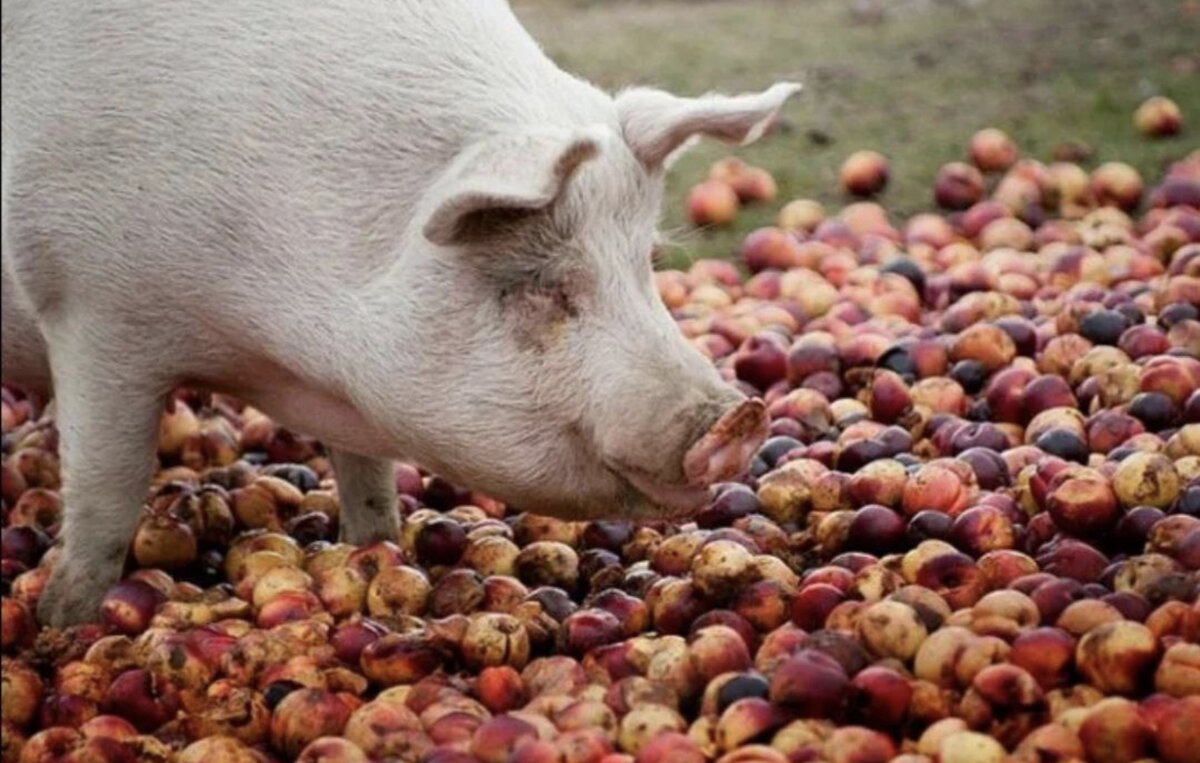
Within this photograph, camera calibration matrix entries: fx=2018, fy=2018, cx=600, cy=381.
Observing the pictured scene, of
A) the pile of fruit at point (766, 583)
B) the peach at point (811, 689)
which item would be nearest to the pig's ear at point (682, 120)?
the pile of fruit at point (766, 583)

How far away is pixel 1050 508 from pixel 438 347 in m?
1.31

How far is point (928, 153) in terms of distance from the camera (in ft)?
24.7

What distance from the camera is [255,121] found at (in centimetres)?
407

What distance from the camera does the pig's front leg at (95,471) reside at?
14.3ft

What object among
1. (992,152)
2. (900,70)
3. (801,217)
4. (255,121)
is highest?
(900,70)

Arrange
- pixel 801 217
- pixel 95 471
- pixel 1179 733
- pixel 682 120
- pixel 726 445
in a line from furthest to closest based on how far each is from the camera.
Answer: pixel 801 217 < pixel 95 471 < pixel 682 120 < pixel 726 445 < pixel 1179 733

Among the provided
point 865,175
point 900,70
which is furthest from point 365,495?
point 900,70

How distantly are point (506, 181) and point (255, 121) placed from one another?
0.72 metres

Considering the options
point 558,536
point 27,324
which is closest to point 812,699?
point 558,536

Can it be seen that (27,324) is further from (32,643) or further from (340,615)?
(340,615)

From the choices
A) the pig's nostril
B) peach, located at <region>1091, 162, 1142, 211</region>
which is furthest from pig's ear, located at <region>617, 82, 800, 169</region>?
peach, located at <region>1091, 162, 1142, 211</region>

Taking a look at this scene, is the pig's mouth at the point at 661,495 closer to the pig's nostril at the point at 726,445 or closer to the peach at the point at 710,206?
the pig's nostril at the point at 726,445

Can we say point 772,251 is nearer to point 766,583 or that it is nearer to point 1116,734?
point 766,583

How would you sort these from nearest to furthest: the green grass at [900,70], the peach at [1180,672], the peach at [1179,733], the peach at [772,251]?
the peach at [1179,733] < the peach at [1180,672] < the peach at [772,251] < the green grass at [900,70]
